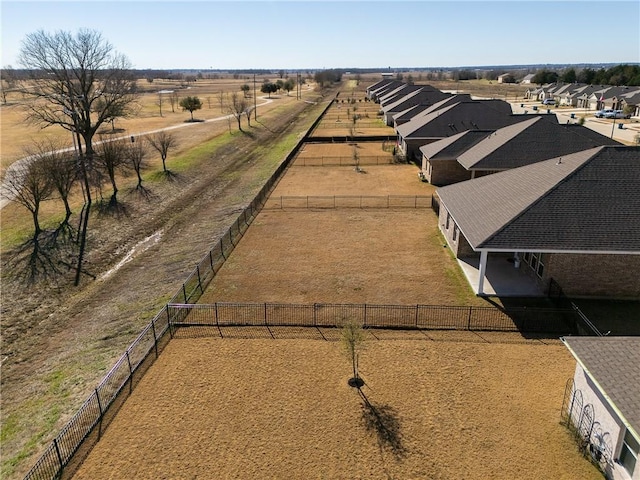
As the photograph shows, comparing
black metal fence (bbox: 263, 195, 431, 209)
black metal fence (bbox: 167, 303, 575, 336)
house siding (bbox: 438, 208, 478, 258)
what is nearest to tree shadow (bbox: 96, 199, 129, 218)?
black metal fence (bbox: 263, 195, 431, 209)

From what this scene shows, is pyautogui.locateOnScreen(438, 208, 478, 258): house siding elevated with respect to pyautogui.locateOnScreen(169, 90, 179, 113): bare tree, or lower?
lower

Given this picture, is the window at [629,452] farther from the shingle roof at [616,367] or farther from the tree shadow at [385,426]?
the tree shadow at [385,426]

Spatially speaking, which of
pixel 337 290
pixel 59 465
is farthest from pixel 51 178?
pixel 59 465

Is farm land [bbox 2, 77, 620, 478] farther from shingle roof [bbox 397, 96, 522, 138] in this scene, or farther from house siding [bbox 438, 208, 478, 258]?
shingle roof [bbox 397, 96, 522, 138]

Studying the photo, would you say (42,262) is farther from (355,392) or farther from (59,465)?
(355,392)

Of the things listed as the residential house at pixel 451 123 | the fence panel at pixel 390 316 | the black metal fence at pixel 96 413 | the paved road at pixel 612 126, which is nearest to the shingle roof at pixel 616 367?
the fence panel at pixel 390 316

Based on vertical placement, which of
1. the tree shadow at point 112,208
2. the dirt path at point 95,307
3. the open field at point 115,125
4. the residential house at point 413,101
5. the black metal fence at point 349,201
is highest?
the residential house at point 413,101

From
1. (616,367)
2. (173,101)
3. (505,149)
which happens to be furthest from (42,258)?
(173,101)

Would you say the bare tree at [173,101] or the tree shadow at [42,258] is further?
the bare tree at [173,101]
